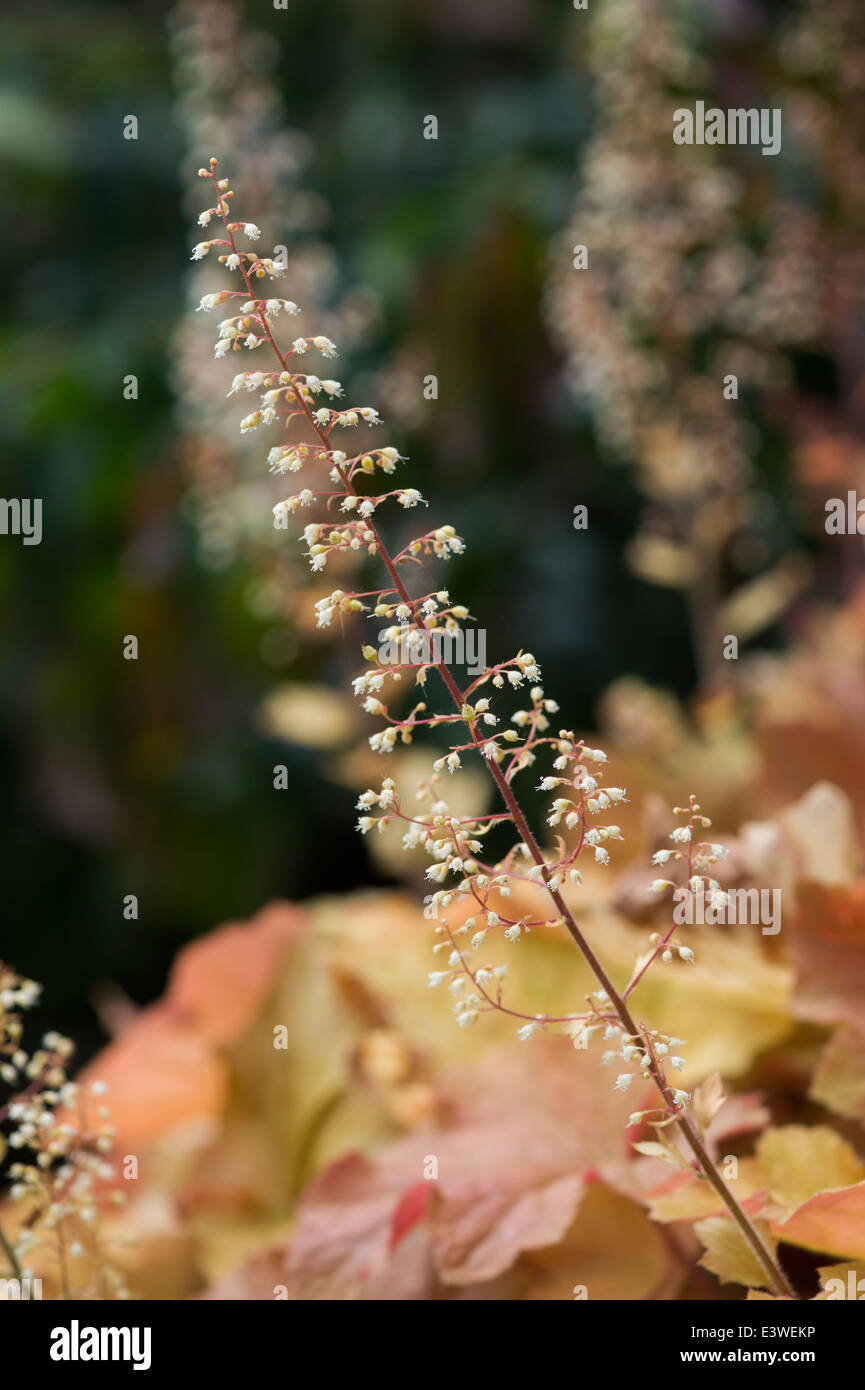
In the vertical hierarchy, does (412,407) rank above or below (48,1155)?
above

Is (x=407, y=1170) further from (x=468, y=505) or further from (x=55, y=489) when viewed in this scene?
(x=55, y=489)

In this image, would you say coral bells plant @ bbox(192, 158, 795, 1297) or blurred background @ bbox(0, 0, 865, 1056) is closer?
coral bells plant @ bbox(192, 158, 795, 1297)

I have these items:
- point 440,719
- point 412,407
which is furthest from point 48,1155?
point 412,407

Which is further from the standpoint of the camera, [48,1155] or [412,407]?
[412,407]

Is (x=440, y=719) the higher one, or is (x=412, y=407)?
(x=412, y=407)

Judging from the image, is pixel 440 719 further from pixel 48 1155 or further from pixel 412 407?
pixel 412 407

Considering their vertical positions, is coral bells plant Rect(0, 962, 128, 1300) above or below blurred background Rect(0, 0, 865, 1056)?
below

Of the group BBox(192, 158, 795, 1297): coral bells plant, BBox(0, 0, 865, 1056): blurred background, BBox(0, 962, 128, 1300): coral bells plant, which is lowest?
BBox(0, 962, 128, 1300): coral bells plant

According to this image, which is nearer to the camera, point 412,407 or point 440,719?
point 440,719

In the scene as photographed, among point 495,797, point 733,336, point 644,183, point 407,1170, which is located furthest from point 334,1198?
point 733,336
